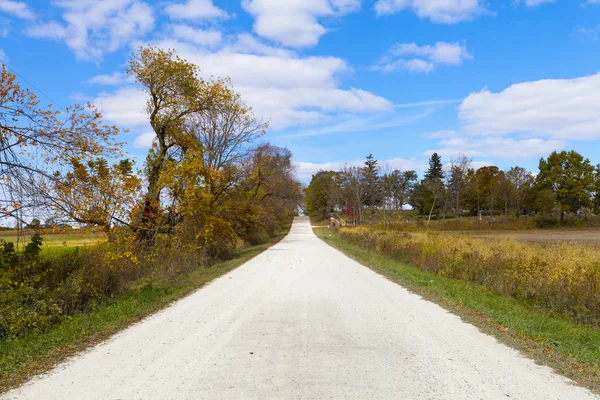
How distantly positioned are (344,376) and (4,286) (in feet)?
26.6

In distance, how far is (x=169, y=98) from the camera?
22.3 m

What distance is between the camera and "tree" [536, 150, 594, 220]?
205 ft

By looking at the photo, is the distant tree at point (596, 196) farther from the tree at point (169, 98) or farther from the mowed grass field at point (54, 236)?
the mowed grass field at point (54, 236)

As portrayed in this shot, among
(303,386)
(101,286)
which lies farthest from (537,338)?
(101,286)

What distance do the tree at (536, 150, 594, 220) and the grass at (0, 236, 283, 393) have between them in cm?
6576

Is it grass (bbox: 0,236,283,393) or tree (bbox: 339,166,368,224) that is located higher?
tree (bbox: 339,166,368,224)

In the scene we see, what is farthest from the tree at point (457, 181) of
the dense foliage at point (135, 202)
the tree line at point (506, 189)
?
the dense foliage at point (135, 202)

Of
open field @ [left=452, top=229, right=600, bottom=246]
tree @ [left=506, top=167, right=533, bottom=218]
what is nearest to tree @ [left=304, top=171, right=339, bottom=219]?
tree @ [left=506, top=167, right=533, bottom=218]

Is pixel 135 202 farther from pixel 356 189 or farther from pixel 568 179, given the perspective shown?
pixel 568 179

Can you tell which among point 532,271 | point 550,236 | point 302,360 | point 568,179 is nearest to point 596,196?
point 568,179

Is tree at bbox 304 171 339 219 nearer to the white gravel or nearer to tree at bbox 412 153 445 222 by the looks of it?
tree at bbox 412 153 445 222

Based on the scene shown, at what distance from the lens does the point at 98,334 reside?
726 cm

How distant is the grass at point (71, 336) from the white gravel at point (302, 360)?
0.32 m

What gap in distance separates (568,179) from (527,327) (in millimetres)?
66810
